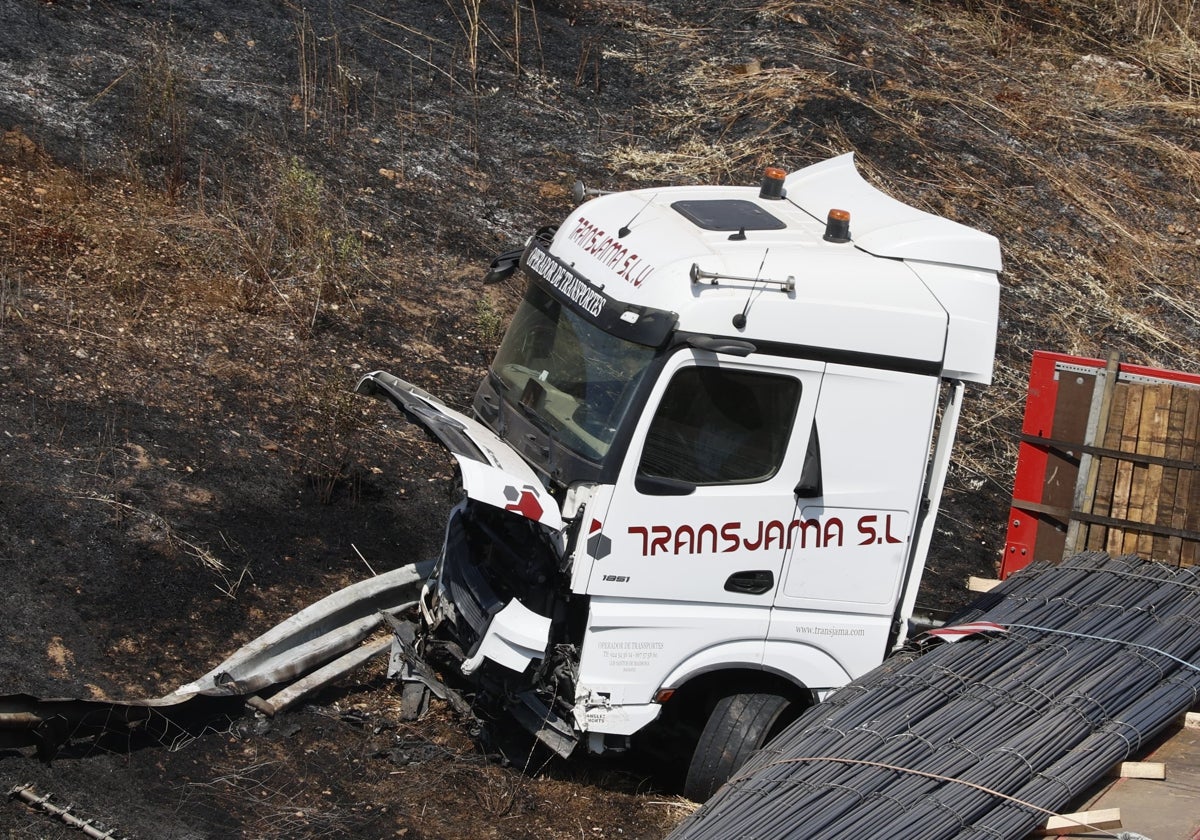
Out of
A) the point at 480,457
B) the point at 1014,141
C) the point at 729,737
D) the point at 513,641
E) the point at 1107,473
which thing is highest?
the point at 1014,141

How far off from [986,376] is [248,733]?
3971 millimetres

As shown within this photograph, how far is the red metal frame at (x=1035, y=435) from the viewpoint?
745 centimetres

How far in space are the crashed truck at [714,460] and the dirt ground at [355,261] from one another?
0.83 metres

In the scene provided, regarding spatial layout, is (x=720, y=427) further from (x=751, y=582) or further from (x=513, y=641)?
(x=513, y=641)

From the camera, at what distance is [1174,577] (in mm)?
7051

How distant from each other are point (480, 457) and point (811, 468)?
152cm

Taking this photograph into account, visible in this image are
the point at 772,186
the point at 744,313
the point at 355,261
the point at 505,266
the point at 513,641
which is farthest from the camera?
the point at 355,261

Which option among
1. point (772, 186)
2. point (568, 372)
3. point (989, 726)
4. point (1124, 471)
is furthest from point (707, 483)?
point (1124, 471)

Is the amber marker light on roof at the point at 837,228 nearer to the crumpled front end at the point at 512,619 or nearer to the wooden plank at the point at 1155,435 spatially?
the crumpled front end at the point at 512,619

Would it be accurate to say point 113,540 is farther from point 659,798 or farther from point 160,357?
point 659,798

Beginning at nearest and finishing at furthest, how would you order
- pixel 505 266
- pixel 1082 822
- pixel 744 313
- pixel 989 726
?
pixel 1082 822, pixel 989 726, pixel 744 313, pixel 505 266

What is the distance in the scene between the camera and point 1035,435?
300 inches

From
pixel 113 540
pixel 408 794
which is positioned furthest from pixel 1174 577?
pixel 113 540

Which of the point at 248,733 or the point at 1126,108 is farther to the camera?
the point at 1126,108
